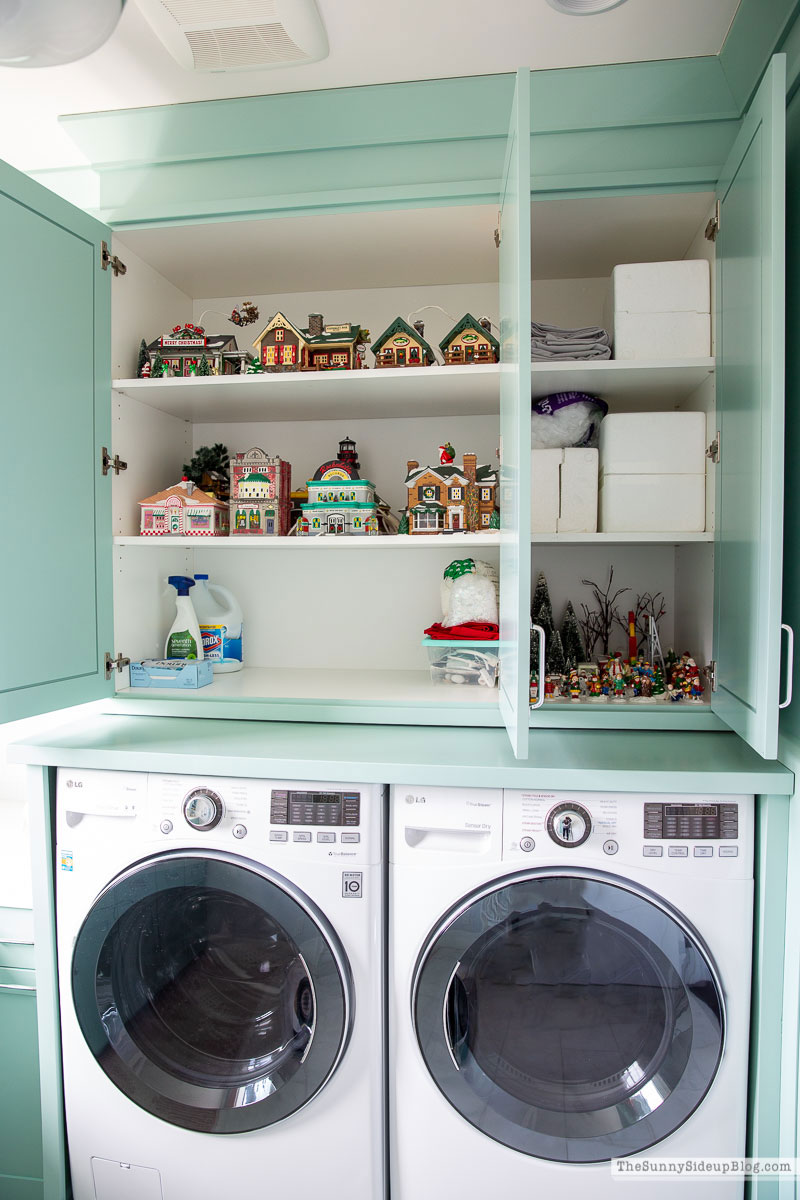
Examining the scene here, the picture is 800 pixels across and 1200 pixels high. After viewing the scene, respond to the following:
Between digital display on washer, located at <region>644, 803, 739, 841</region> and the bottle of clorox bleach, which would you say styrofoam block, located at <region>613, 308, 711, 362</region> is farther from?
the bottle of clorox bleach

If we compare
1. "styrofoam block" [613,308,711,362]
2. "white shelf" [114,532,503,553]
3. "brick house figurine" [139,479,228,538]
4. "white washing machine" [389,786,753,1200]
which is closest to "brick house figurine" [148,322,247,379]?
"brick house figurine" [139,479,228,538]

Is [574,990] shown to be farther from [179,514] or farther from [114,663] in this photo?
[179,514]

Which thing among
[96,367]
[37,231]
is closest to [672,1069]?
[96,367]

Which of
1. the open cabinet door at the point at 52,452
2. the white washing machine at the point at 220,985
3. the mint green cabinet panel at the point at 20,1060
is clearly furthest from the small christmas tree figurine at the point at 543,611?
the mint green cabinet panel at the point at 20,1060

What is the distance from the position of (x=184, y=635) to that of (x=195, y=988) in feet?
2.97

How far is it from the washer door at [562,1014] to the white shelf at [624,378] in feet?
3.50

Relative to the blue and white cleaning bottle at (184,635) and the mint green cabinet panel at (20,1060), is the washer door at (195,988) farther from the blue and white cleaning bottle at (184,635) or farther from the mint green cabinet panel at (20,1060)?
the blue and white cleaning bottle at (184,635)

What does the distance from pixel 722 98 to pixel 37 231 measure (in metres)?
1.49

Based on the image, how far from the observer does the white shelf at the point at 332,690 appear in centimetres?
172

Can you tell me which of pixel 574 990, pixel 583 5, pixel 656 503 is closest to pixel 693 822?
pixel 574 990

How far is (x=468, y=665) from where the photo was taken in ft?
6.27

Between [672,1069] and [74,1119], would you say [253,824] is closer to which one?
[74,1119]

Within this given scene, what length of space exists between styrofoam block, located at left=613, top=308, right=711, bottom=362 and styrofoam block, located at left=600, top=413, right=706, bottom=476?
0.44ft

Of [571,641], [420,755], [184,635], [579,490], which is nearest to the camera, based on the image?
[420,755]
